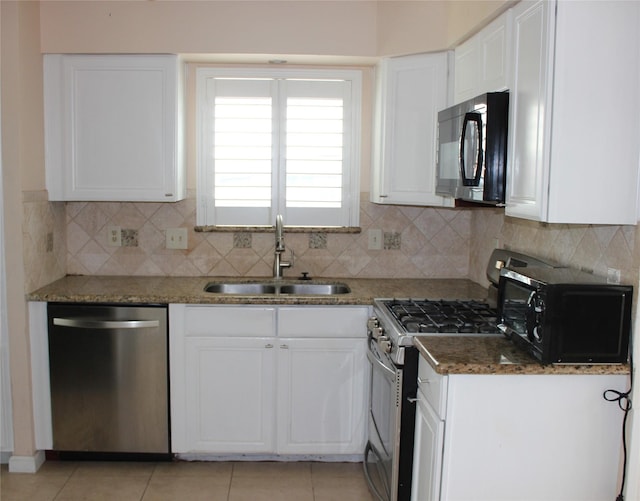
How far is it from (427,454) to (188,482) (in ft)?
4.58

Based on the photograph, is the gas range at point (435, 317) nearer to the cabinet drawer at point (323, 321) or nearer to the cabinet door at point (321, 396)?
Result: the cabinet drawer at point (323, 321)

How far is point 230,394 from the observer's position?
136 inches

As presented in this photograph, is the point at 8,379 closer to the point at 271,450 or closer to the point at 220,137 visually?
the point at 271,450

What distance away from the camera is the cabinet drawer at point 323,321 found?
11.1 feet

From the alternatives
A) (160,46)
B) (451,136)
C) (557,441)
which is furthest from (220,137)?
(557,441)

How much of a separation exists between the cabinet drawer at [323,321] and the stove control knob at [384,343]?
1.63 ft

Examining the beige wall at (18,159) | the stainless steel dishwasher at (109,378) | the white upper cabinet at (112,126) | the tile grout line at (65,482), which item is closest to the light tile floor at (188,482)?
the tile grout line at (65,482)

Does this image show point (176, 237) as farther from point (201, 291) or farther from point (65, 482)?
point (65, 482)

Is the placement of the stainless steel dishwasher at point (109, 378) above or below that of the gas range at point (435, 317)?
below

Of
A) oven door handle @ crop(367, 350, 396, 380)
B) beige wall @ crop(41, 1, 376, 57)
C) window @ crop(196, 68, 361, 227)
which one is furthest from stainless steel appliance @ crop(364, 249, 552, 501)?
beige wall @ crop(41, 1, 376, 57)

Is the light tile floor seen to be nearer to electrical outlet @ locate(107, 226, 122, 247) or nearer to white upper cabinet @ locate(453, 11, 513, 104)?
electrical outlet @ locate(107, 226, 122, 247)

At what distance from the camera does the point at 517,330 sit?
247cm

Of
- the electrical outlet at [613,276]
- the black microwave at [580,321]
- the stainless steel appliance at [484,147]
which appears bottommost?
the black microwave at [580,321]

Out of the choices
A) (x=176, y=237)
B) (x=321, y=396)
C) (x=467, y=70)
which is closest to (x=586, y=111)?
(x=467, y=70)
